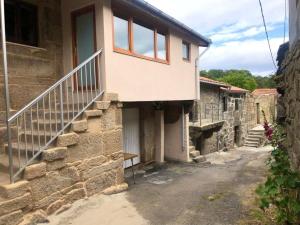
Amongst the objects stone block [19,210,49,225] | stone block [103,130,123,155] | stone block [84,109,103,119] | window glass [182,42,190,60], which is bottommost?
stone block [19,210,49,225]

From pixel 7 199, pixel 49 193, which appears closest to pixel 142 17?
pixel 49 193

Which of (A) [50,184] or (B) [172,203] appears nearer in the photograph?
(A) [50,184]

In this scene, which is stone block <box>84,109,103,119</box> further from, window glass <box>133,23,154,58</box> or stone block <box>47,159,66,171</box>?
window glass <box>133,23,154,58</box>

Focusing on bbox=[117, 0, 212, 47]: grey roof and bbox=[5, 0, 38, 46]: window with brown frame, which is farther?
bbox=[117, 0, 212, 47]: grey roof

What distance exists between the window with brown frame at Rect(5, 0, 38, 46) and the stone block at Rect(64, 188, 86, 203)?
11.6ft

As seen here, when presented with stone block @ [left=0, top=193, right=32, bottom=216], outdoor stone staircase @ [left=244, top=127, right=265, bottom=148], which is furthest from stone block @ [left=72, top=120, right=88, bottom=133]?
outdoor stone staircase @ [left=244, top=127, right=265, bottom=148]

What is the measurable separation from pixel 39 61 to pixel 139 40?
245 centimetres

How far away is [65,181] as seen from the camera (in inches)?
196

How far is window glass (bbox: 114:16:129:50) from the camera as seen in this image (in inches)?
254

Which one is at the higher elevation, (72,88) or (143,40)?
(143,40)

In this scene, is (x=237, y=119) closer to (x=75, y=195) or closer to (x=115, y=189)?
(x=115, y=189)

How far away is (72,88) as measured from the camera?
238 inches

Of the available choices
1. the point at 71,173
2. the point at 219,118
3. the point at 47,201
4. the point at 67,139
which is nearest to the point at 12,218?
the point at 47,201

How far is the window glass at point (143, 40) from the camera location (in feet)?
23.4
